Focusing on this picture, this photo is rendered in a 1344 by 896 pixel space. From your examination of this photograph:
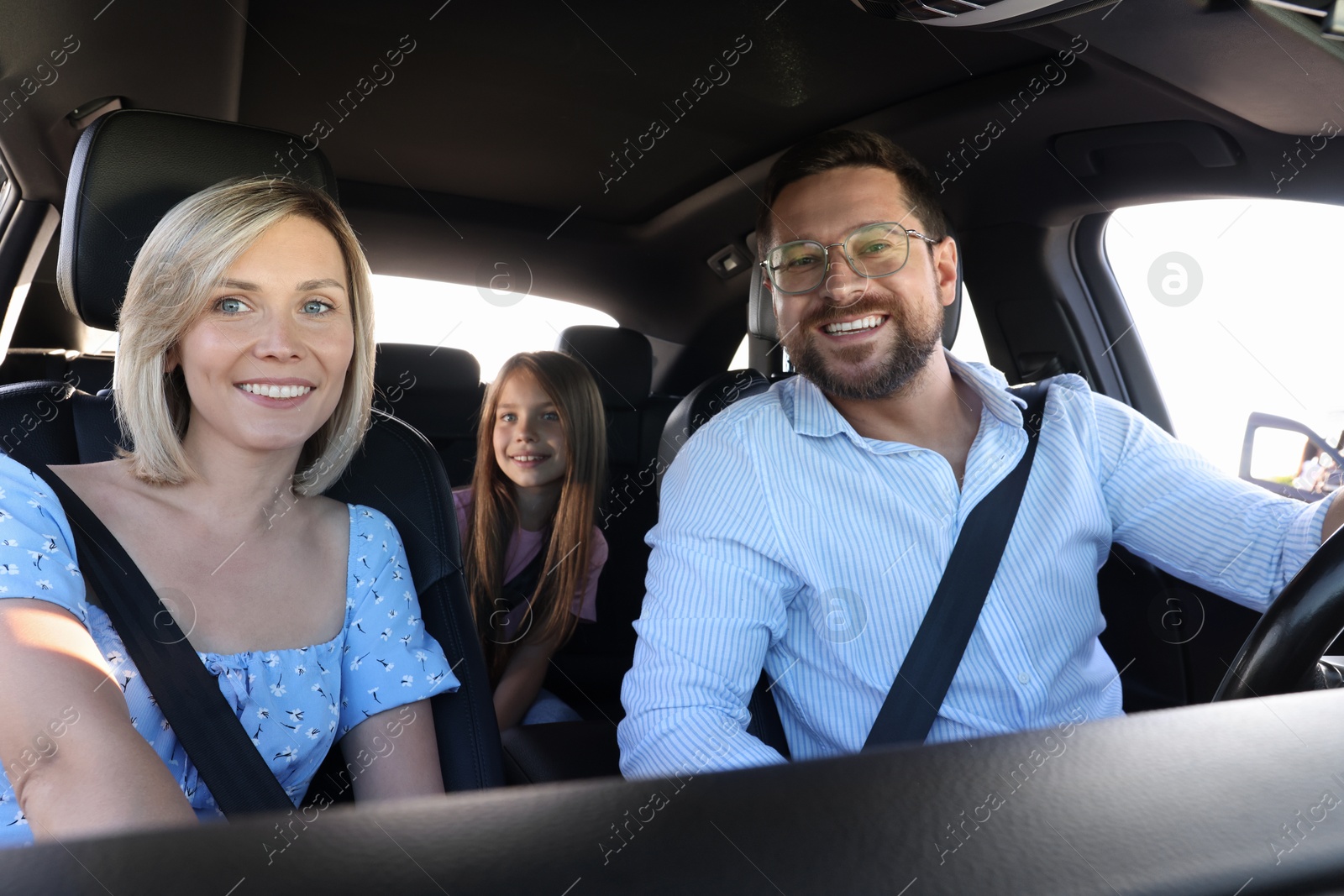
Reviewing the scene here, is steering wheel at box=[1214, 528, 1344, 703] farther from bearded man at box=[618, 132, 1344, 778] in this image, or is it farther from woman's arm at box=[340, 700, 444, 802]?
woman's arm at box=[340, 700, 444, 802]

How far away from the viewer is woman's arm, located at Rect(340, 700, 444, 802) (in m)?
1.31

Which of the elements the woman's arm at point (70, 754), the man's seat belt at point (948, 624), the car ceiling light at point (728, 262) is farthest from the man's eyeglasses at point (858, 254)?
the car ceiling light at point (728, 262)

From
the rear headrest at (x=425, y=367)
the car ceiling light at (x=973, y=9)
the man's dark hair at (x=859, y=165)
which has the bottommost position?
the rear headrest at (x=425, y=367)

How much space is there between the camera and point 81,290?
4.66 ft

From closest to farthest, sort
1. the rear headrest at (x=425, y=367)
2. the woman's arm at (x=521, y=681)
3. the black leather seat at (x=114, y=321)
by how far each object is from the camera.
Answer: the black leather seat at (x=114, y=321)
the woman's arm at (x=521, y=681)
the rear headrest at (x=425, y=367)

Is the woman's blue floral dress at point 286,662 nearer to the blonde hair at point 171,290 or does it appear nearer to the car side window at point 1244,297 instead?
the blonde hair at point 171,290

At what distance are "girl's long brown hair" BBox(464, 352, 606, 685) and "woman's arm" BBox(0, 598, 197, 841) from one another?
1370 millimetres

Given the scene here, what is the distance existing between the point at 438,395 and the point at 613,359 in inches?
24.5

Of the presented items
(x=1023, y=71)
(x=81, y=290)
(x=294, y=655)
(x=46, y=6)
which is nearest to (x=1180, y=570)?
(x=1023, y=71)

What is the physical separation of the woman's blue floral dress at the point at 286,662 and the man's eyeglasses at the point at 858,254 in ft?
2.59

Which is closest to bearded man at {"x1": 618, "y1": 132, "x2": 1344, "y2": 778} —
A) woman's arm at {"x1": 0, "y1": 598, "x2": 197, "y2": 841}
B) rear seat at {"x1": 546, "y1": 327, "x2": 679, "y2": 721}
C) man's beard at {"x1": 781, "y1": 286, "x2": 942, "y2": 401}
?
man's beard at {"x1": 781, "y1": 286, "x2": 942, "y2": 401}

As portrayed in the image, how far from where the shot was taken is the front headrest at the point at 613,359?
3389 millimetres

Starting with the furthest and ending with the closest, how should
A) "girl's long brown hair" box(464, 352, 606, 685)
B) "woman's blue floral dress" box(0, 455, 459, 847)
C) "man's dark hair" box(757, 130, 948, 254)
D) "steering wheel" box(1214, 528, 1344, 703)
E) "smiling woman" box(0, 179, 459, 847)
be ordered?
"girl's long brown hair" box(464, 352, 606, 685) → "man's dark hair" box(757, 130, 948, 254) → "smiling woman" box(0, 179, 459, 847) → "woman's blue floral dress" box(0, 455, 459, 847) → "steering wheel" box(1214, 528, 1344, 703)

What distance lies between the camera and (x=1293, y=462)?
1981mm
